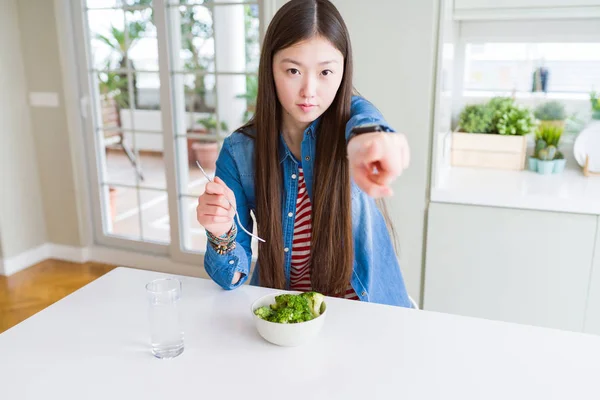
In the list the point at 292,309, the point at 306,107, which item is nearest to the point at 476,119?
the point at 306,107

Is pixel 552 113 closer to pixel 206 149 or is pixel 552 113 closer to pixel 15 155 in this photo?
pixel 15 155

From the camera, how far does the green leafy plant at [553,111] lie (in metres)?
2.58

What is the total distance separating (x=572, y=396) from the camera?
923 millimetres

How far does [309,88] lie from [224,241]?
1.28ft

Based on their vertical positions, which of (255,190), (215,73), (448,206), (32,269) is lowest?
(32,269)

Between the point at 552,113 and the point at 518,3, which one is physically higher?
the point at 518,3

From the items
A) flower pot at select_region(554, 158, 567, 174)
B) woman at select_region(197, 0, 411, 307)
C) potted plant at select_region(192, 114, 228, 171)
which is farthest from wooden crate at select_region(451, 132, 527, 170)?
potted plant at select_region(192, 114, 228, 171)

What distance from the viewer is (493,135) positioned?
258cm

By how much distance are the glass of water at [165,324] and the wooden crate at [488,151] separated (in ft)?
6.14

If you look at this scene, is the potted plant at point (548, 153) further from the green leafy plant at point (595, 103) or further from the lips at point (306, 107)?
the lips at point (306, 107)

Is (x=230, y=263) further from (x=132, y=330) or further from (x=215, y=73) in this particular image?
(x=215, y=73)

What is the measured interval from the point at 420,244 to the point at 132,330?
1526 millimetres

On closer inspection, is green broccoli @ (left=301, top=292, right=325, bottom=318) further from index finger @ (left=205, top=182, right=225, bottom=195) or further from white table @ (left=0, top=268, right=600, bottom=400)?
index finger @ (left=205, top=182, right=225, bottom=195)

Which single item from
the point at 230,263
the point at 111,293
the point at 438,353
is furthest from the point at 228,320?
the point at 438,353
